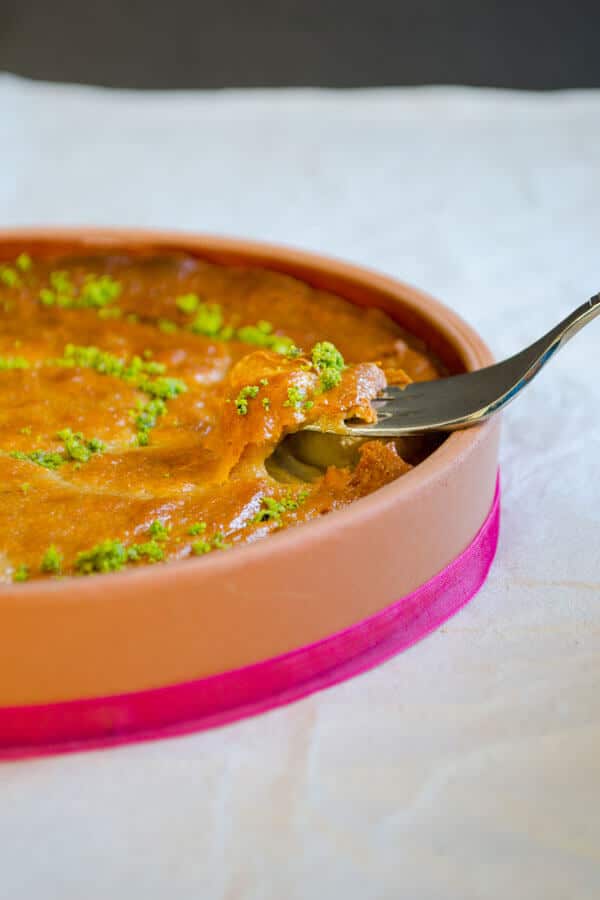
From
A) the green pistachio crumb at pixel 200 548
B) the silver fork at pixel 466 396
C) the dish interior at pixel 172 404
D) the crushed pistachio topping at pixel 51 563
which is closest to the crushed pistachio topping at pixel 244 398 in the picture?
the dish interior at pixel 172 404

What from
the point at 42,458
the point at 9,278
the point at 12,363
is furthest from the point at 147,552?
the point at 9,278

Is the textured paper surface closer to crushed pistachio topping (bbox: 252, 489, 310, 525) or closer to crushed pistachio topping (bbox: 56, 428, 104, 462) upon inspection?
crushed pistachio topping (bbox: 252, 489, 310, 525)

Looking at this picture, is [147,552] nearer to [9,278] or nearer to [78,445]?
[78,445]

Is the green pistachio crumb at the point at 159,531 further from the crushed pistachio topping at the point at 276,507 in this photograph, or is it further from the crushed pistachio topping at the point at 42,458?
the crushed pistachio topping at the point at 42,458

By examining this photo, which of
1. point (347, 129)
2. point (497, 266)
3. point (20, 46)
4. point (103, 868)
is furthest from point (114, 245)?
point (20, 46)

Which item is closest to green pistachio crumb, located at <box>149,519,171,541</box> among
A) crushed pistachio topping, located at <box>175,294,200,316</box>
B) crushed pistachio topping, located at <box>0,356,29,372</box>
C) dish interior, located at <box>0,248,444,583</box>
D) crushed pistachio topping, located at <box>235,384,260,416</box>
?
dish interior, located at <box>0,248,444,583</box>
